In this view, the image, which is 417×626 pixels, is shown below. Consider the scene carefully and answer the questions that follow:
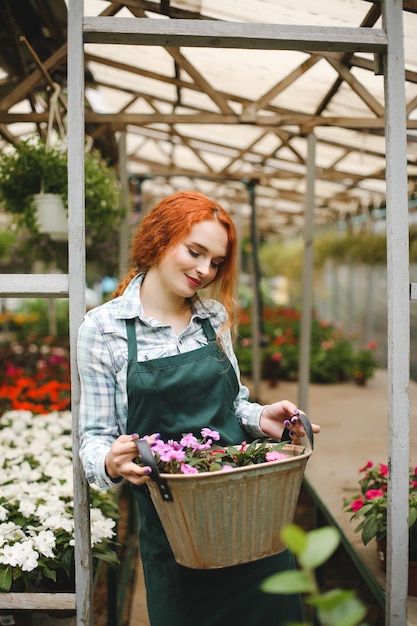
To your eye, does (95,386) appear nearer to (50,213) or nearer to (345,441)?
(50,213)

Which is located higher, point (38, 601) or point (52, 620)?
point (38, 601)

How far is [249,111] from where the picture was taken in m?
3.83

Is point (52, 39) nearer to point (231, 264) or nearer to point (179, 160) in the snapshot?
point (231, 264)

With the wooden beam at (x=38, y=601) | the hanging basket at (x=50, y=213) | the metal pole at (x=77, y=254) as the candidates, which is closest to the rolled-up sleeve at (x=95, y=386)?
the metal pole at (x=77, y=254)

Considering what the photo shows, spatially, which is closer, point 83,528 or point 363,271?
point 83,528

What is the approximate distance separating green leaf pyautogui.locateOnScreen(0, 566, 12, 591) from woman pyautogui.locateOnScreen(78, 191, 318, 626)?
1.55ft

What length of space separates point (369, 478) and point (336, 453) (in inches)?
58.5

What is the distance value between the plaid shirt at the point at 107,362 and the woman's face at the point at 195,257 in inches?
4.9

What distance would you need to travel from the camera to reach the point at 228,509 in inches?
54.3

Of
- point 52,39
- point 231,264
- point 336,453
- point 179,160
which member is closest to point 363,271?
point 179,160

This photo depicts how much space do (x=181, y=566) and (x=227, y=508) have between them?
40 centimetres

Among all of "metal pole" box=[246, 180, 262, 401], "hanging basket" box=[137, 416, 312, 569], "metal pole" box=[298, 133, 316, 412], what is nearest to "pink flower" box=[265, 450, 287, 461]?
"hanging basket" box=[137, 416, 312, 569]

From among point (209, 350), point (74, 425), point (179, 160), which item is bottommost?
point (74, 425)

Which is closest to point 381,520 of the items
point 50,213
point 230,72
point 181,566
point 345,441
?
point 181,566
